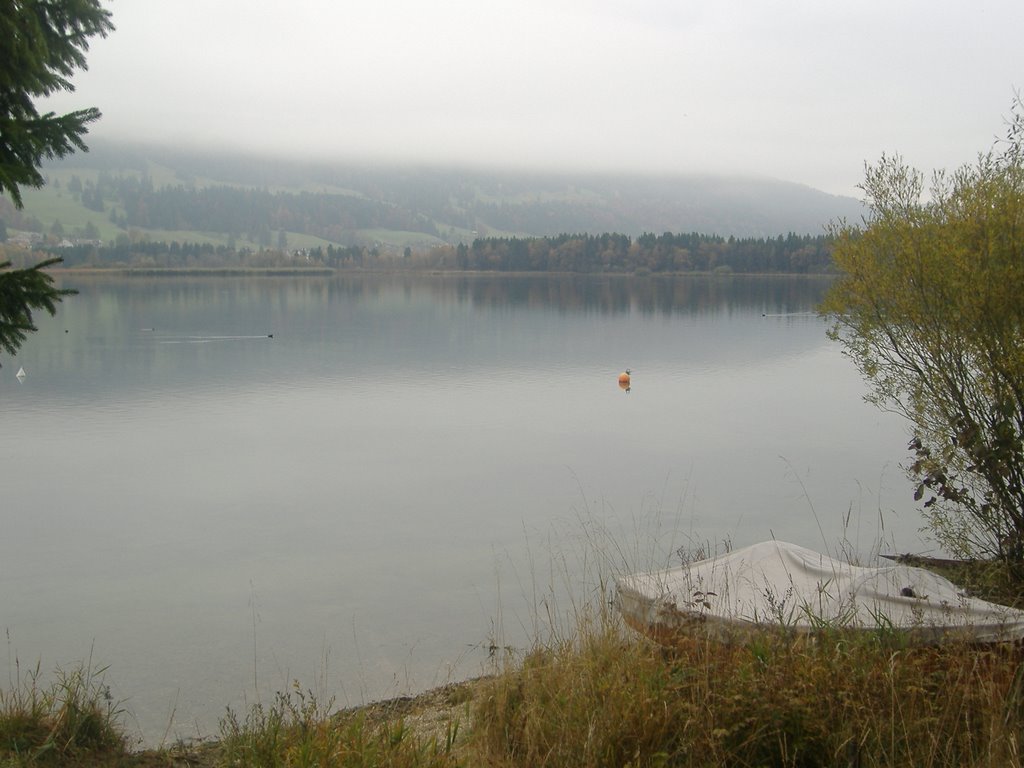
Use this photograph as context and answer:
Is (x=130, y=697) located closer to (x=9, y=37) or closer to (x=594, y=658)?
(x=594, y=658)

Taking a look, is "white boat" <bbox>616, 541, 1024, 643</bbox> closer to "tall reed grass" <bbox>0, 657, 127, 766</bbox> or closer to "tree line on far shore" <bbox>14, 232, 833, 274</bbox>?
"tall reed grass" <bbox>0, 657, 127, 766</bbox>

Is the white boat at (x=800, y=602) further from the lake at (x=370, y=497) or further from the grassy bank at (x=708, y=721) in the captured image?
the lake at (x=370, y=497)

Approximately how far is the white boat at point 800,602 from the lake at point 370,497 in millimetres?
834

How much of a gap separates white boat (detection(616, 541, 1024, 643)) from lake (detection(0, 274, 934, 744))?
0.83 meters

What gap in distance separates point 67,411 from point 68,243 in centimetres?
14145

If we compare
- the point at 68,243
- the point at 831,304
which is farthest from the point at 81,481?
the point at 68,243

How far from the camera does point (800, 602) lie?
6484mm

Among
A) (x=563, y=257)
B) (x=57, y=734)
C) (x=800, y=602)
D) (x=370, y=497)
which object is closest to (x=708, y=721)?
(x=800, y=602)

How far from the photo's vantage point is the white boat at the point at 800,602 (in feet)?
16.9

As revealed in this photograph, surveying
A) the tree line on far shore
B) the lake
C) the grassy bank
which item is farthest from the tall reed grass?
the tree line on far shore

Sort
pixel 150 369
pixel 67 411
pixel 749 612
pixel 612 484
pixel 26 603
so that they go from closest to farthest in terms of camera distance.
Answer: pixel 749 612
pixel 26 603
pixel 612 484
pixel 67 411
pixel 150 369

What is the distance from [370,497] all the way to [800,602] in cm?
754

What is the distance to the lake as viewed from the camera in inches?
318

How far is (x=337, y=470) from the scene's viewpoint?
47.4ft
